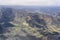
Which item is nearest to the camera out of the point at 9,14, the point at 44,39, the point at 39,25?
the point at 44,39

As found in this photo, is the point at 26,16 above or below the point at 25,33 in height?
above

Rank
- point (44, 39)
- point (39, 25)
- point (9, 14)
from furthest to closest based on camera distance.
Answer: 1. point (9, 14)
2. point (39, 25)
3. point (44, 39)

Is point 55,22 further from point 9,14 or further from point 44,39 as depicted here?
point 9,14

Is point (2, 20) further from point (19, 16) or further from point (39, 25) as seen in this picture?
point (39, 25)

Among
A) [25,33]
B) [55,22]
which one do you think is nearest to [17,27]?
[25,33]

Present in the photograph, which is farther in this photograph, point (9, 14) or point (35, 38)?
point (9, 14)

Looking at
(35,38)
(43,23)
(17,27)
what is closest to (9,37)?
(17,27)
